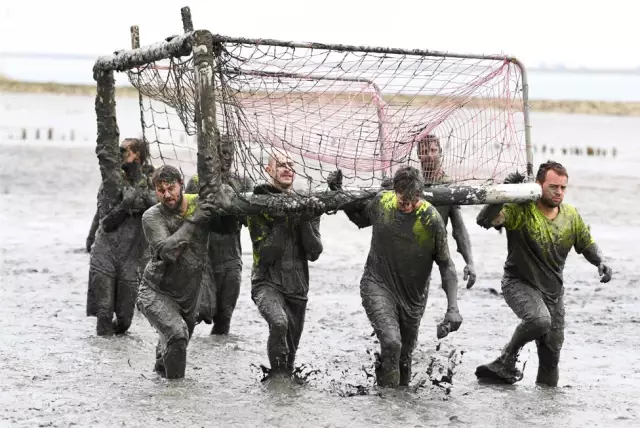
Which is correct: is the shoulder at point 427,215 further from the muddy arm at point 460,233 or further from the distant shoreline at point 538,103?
the distant shoreline at point 538,103

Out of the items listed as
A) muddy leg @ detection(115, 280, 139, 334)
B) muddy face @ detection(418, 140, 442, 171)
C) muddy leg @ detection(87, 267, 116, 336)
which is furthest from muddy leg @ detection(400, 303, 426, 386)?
muddy leg @ detection(87, 267, 116, 336)

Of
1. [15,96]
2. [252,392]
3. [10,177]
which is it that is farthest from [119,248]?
[15,96]

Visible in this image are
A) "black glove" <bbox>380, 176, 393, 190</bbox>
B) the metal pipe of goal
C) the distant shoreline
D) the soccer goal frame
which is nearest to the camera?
the soccer goal frame

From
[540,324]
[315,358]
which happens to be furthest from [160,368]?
[540,324]

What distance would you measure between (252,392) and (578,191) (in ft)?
59.1

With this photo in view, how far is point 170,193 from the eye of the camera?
27.7 feet

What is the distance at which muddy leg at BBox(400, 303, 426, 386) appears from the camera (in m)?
8.62

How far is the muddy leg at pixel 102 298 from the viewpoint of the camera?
10.5m

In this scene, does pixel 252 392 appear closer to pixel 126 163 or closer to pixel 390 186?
pixel 390 186

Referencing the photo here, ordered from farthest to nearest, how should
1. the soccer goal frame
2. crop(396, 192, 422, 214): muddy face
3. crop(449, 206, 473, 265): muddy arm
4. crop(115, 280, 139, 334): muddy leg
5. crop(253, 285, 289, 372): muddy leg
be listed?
crop(115, 280, 139, 334): muddy leg → crop(449, 206, 473, 265): muddy arm → crop(253, 285, 289, 372): muddy leg → crop(396, 192, 422, 214): muddy face → the soccer goal frame

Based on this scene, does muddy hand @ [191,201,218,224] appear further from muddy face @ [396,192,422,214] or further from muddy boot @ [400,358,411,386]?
muddy boot @ [400,358,411,386]

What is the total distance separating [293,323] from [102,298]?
2376 millimetres

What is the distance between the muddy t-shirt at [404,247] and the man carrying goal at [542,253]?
22.5 inches

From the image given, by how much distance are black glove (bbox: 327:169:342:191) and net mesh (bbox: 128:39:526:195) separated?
0.72ft
